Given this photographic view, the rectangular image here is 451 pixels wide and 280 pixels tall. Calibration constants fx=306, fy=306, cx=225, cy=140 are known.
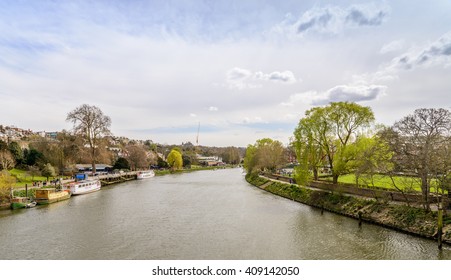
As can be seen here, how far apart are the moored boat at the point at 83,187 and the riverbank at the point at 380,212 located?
2854cm

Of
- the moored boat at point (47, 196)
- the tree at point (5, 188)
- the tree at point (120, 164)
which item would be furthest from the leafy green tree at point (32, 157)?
the tree at point (5, 188)

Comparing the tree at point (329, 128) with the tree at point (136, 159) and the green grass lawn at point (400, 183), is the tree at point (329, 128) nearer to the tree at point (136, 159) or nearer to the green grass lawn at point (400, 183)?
the green grass lawn at point (400, 183)

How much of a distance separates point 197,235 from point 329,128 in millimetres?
21185

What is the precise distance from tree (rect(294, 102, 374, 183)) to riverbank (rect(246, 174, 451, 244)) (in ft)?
10.7

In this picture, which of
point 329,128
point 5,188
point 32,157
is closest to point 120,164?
point 32,157

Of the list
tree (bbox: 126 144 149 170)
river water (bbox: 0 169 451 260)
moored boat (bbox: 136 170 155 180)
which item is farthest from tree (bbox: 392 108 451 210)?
tree (bbox: 126 144 149 170)

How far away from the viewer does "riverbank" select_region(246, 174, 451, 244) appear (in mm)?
19016

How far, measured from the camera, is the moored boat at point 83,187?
40938mm

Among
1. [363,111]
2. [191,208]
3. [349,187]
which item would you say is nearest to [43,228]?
[191,208]

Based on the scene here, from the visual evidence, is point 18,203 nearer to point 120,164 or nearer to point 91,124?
point 91,124

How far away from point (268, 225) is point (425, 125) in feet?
44.0

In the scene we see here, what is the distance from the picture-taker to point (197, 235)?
20.2m

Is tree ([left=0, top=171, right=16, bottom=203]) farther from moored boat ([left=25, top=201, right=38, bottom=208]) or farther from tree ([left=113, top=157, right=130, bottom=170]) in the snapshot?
tree ([left=113, top=157, right=130, bottom=170])
